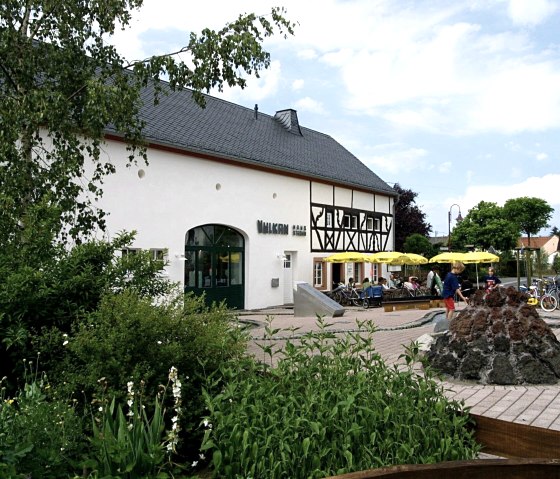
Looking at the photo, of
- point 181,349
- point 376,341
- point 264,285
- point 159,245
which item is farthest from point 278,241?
point 181,349

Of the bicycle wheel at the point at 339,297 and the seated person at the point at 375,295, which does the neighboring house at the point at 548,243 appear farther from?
the seated person at the point at 375,295

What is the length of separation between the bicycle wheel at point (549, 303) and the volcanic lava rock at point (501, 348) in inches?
489

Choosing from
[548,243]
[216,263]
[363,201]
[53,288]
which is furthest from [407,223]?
[548,243]

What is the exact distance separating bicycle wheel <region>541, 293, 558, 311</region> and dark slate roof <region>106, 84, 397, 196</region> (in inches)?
452

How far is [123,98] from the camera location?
7629 millimetres

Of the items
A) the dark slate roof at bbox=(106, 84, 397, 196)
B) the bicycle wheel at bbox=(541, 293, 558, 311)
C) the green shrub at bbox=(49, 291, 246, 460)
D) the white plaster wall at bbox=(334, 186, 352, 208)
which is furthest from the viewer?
the white plaster wall at bbox=(334, 186, 352, 208)

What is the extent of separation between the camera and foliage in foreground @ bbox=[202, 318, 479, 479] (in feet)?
9.30

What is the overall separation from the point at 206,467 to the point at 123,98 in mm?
5413

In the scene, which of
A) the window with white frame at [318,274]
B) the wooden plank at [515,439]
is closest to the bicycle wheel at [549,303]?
the window with white frame at [318,274]

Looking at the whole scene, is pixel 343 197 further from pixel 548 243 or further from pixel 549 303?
pixel 548 243

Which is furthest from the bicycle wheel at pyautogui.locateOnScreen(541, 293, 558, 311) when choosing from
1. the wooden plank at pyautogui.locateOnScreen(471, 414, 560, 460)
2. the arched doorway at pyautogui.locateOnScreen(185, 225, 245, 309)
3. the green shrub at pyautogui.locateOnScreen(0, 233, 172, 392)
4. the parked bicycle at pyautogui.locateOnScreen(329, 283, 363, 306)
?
the wooden plank at pyautogui.locateOnScreen(471, 414, 560, 460)

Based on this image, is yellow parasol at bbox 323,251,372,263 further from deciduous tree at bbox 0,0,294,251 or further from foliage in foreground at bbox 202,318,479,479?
foliage in foreground at bbox 202,318,479,479

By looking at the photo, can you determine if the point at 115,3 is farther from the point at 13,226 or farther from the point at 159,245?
the point at 159,245

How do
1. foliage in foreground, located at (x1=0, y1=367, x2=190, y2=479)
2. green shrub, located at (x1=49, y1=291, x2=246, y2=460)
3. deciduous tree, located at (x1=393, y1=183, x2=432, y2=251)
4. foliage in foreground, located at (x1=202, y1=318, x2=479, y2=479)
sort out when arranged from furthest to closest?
deciduous tree, located at (x1=393, y1=183, x2=432, y2=251), green shrub, located at (x1=49, y1=291, x2=246, y2=460), foliage in foreground, located at (x1=202, y1=318, x2=479, y2=479), foliage in foreground, located at (x1=0, y1=367, x2=190, y2=479)
